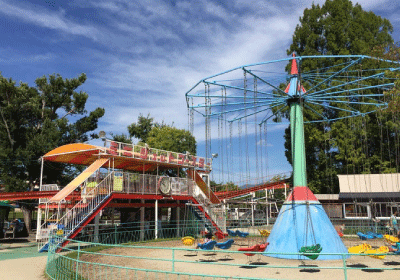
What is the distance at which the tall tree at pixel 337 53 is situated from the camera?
3457 centimetres

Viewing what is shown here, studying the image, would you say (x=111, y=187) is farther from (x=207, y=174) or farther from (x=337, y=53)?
(x=337, y=53)

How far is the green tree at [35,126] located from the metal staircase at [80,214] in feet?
43.6

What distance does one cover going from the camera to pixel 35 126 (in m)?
35.0

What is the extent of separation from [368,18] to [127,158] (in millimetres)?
31658

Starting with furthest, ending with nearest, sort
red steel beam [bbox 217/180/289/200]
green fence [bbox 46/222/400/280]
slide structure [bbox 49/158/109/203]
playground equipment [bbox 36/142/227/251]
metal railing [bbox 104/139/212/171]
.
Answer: red steel beam [bbox 217/180/289/200]
metal railing [bbox 104/139/212/171]
playground equipment [bbox 36/142/227/251]
slide structure [bbox 49/158/109/203]
green fence [bbox 46/222/400/280]

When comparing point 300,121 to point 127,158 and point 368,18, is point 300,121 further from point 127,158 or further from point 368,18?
point 368,18

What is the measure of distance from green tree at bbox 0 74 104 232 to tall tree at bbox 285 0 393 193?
23266mm

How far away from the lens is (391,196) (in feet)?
101

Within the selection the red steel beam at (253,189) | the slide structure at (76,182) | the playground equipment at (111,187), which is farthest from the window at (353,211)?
the slide structure at (76,182)

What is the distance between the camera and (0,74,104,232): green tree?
3159 centimetres

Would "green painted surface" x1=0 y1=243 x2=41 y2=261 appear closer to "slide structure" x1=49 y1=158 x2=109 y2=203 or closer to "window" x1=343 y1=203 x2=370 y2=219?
"slide structure" x1=49 y1=158 x2=109 y2=203

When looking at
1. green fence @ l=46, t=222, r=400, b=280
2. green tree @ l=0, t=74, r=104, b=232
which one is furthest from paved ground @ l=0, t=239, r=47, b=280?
green tree @ l=0, t=74, r=104, b=232

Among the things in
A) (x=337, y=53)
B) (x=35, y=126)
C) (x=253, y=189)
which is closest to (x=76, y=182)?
(x=35, y=126)

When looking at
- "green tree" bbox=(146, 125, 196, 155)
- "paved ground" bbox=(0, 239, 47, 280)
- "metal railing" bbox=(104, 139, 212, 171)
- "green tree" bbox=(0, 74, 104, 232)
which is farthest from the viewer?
"green tree" bbox=(146, 125, 196, 155)
